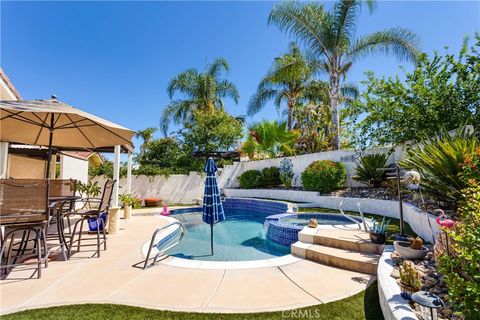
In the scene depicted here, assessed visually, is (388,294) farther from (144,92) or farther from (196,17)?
(144,92)

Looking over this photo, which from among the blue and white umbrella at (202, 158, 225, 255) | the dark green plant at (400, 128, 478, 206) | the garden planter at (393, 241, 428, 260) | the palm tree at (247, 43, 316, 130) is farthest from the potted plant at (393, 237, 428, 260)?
the palm tree at (247, 43, 316, 130)

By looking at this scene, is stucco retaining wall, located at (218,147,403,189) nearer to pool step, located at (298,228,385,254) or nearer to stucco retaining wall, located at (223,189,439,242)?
stucco retaining wall, located at (223,189,439,242)

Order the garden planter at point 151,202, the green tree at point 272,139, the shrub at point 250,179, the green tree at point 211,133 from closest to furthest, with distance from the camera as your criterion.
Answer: the garden planter at point 151,202
the shrub at point 250,179
the green tree at point 272,139
the green tree at point 211,133

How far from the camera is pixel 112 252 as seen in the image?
15.6 ft

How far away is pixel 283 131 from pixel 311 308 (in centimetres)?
1425

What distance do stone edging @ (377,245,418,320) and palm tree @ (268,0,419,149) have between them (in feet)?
34.3

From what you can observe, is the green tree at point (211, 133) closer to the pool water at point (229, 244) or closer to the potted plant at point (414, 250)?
the pool water at point (229, 244)

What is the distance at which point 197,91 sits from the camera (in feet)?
61.2

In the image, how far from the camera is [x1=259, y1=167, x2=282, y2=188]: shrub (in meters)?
15.2

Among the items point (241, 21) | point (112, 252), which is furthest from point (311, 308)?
point (241, 21)

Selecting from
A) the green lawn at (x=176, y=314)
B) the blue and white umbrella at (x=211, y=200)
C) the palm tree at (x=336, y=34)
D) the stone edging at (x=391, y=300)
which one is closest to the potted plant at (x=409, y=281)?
the stone edging at (x=391, y=300)

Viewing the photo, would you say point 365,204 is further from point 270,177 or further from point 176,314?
point 176,314

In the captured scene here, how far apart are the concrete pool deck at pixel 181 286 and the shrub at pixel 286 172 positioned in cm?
1006

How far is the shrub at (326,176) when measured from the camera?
11.0m
